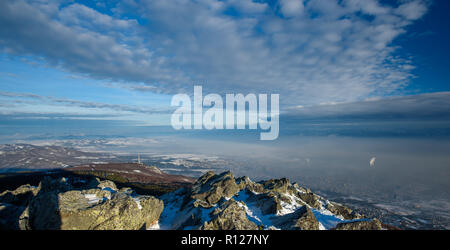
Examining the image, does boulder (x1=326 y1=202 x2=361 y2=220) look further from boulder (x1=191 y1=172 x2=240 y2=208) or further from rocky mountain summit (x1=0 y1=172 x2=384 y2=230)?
boulder (x1=191 y1=172 x2=240 y2=208)

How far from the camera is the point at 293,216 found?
76.4 feet

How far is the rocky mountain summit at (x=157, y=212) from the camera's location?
1623 centimetres

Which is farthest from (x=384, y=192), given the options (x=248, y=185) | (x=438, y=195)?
(x=248, y=185)

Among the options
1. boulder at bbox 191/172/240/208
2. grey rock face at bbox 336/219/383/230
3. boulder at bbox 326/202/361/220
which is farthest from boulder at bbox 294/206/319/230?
boulder at bbox 326/202/361/220

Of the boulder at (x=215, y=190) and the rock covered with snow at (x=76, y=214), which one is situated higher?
the rock covered with snow at (x=76, y=214)

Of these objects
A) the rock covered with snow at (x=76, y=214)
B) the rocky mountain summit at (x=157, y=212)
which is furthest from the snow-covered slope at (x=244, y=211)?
the rock covered with snow at (x=76, y=214)

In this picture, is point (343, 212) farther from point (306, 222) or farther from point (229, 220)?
point (229, 220)

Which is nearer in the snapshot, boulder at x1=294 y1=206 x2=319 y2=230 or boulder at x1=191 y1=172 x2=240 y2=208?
boulder at x1=294 y1=206 x2=319 y2=230

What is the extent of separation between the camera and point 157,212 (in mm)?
24641

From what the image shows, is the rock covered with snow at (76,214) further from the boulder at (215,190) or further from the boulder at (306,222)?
the boulder at (306,222)

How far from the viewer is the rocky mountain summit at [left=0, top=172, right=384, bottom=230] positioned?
639 inches

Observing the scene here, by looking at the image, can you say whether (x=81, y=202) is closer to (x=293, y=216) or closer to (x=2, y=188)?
(x=293, y=216)
